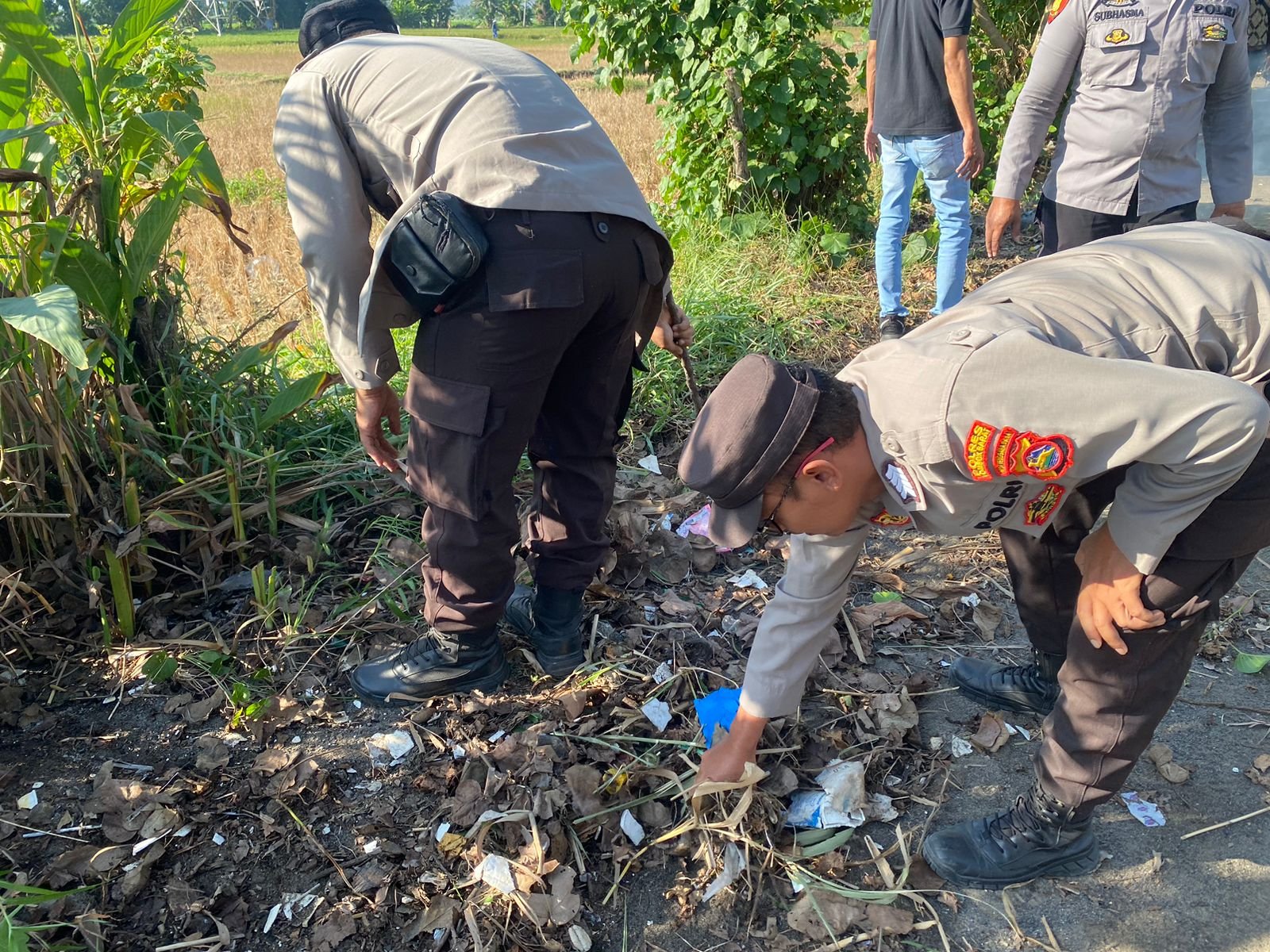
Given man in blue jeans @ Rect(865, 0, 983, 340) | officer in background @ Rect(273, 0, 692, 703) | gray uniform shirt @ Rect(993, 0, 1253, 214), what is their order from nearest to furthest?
officer in background @ Rect(273, 0, 692, 703) → gray uniform shirt @ Rect(993, 0, 1253, 214) → man in blue jeans @ Rect(865, 0, 983, 340)

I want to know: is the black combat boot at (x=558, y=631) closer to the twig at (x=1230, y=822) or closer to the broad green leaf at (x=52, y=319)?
the broad green leaf at (x=52, y=319)

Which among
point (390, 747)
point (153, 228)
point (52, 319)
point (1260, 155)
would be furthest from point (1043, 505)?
point (1260, 155)

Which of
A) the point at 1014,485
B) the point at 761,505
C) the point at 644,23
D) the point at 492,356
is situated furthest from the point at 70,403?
the point at 644,23

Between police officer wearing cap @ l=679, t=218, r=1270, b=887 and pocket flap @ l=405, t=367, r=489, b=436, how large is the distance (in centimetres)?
60

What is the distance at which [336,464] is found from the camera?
10.8ft

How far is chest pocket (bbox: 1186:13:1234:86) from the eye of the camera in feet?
10.2

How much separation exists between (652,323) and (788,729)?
1.15 metres

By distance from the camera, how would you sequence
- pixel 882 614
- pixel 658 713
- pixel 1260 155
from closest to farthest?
pixel 658 713
pixel 882 614
pixel 1260 155

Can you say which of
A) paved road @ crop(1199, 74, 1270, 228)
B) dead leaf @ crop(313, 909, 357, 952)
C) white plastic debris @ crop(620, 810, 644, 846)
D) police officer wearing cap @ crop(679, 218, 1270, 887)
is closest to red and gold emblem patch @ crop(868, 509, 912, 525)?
police officer wearing cap @ crop(679, 218, 1270, 887)

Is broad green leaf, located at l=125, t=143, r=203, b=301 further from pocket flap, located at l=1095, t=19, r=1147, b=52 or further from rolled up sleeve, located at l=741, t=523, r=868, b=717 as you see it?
pocket flap, located at l=1095, t=19, r=1147, b=52

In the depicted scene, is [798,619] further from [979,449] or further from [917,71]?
[917,71]

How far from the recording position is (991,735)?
250cm

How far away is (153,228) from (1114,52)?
3234mm

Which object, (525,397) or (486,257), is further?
(525,397)
